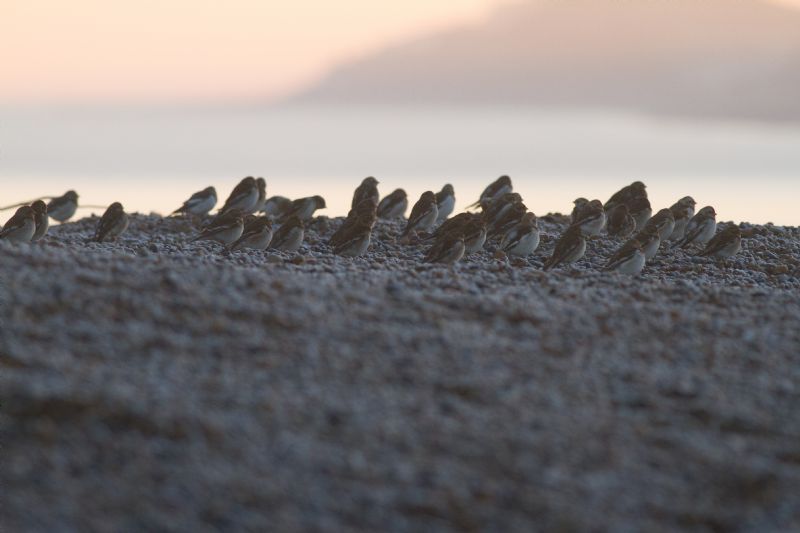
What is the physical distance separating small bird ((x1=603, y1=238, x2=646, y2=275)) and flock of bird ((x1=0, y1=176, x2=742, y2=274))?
0.01 metres

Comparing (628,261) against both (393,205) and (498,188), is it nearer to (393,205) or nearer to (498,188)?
(393,205)

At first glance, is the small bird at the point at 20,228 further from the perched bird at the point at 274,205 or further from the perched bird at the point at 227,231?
the perched bird at the point at 274,205

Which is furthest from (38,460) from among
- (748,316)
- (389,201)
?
(389,201)

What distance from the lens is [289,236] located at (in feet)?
55.5

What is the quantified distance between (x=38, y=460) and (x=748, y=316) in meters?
7.12

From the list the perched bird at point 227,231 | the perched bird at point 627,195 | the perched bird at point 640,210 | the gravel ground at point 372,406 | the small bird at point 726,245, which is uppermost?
the perched bird at point 627,195

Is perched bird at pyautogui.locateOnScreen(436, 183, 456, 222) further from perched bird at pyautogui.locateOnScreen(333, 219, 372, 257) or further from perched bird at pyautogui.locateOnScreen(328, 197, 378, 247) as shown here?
perched bird at pyautogui.locateOnScreen(333, 219, 372, 257)

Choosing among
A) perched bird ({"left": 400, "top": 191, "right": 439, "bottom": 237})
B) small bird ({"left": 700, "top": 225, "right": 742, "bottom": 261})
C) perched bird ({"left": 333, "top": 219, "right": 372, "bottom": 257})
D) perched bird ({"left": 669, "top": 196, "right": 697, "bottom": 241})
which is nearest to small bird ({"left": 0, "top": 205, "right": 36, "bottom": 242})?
perched bird ({"left": 333, "top": 219, "right": 372, "bottom": 257})

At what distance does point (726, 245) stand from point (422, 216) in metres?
4.74

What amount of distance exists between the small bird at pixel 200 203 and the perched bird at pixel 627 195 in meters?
7.11

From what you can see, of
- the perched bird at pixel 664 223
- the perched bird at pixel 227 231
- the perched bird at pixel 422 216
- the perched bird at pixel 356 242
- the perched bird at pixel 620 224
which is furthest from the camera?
the perched bird at pixel 620 224

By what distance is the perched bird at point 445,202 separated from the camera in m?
20.5

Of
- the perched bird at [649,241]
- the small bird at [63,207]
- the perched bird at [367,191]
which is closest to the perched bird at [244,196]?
the perched bird at [367,191]

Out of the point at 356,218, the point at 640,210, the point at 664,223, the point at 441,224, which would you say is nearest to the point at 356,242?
the point at 356,218
